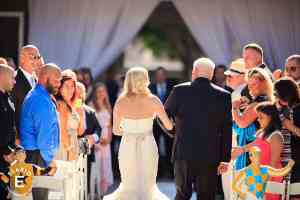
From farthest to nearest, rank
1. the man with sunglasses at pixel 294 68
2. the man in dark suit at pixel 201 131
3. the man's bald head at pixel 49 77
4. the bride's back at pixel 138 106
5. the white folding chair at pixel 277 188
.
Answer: the man with sunglasses at pixel 294 68 → the bride's back at pixel 138 106 → the man in dark suit at pixel 201 131 → the man's bald head at pixel 49 77 → the white folding chair at pixel 277 188

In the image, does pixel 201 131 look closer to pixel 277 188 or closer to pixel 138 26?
pixel 277 188

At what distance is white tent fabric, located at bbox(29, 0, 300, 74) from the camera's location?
14.3 metres

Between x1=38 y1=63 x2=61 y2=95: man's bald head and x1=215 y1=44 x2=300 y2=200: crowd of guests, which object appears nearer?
x1=215 y1=44 x2=300 y2=200: crowd of guests

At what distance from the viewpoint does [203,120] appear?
9141mm

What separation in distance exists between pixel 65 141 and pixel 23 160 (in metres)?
1.49

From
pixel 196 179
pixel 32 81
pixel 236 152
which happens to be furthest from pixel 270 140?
pixel 32 81

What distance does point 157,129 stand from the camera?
1452 cm

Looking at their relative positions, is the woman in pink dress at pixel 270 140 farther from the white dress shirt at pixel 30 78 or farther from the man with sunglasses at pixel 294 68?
the white dress shirt at pixel 30 78

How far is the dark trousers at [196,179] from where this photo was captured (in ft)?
30.1

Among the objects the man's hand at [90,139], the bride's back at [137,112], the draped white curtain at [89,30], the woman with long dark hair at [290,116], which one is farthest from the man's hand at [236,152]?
the draped white curtain at [89,30]

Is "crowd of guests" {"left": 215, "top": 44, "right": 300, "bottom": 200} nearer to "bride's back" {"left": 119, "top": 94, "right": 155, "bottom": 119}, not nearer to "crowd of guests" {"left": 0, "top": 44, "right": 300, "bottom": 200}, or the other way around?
"crowd of guests" {"left": 0, "top": 44, "right": 300, "bottom": 200}

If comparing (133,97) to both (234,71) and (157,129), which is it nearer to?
(234,71)

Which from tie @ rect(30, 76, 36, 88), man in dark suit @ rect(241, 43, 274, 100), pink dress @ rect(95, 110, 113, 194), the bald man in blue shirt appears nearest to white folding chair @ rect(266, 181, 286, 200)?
the bald man in blue shirt

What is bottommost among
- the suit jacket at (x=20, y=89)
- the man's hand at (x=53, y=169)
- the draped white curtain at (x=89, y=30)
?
the man's hand at (x=53, y=169)
